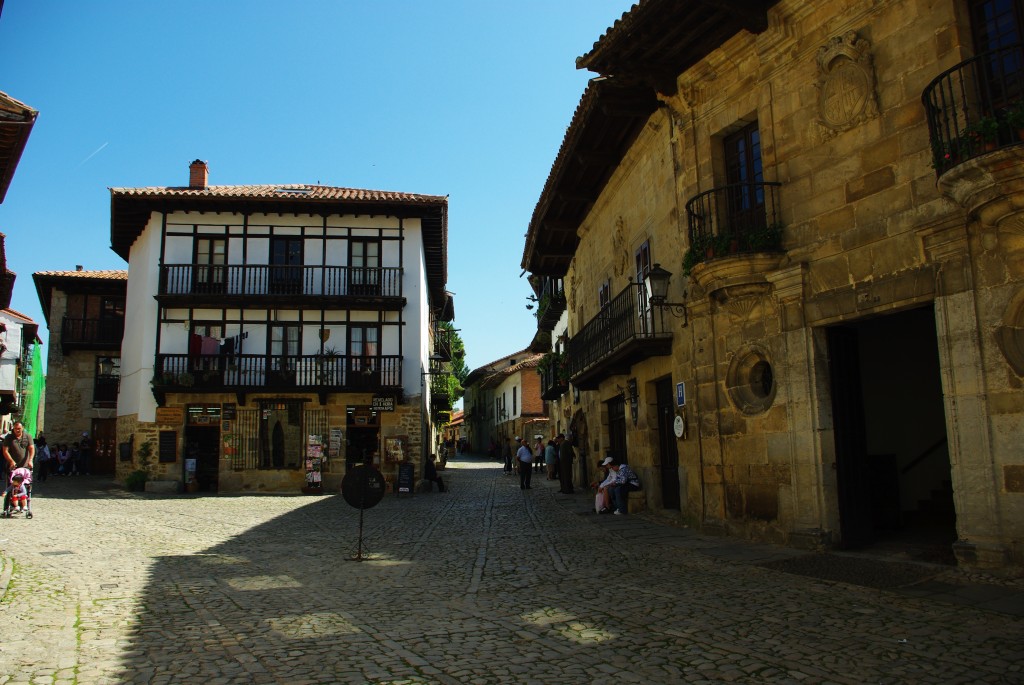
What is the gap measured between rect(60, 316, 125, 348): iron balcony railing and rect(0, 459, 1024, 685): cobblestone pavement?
2281cm

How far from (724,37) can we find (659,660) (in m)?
8.85

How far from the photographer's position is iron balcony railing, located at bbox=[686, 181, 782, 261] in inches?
395

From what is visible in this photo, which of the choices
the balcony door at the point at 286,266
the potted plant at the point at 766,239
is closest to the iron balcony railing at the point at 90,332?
the balcony door at the point at 286,266

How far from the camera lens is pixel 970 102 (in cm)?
762

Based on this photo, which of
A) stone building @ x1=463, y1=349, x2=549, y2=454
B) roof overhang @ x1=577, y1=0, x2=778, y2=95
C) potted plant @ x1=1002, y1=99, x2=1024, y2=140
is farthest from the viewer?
stone building @ x1=463, y1=349, x2=549, y2=454

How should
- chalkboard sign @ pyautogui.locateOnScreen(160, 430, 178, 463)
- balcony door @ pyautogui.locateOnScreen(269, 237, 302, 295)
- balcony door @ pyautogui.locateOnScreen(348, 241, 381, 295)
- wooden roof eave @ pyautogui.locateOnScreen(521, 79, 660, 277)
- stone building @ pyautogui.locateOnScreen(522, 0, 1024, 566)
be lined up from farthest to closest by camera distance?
balcony door @ pyautogui.locateOnScreen(348, 241, 381, 295) < balcony door @ pyautogui.locateOnScreen(269, 237, 302, 295) < chalkboard sign @ pyautogui.locateOnScreen(160, 430, 178, 463) < wooden roof eave @ pyautogui.locateOnScreen(521, 79, 660, 277) < stone building @ pyautogui.locateOnScreen(522, 0, 1024, 566)

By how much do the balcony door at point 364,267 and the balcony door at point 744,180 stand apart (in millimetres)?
15420

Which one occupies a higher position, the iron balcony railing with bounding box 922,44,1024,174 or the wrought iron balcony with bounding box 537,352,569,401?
the iron balcony railing with bounding box 922,44,1024,174

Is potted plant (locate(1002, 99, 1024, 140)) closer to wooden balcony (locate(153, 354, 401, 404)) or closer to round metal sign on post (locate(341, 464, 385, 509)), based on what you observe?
Answer: round metal sign on post (locate(341, 464, 385, 509))


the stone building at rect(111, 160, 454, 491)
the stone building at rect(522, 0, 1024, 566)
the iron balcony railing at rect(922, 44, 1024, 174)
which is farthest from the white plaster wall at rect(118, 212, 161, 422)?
the iron balcony railing at rect(922, 44, 1024, 174)

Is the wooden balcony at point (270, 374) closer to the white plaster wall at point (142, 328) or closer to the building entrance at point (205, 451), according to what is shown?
the white plaster wall at point (142, 328)

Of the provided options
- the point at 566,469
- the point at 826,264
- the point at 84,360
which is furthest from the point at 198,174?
the point at 826,264

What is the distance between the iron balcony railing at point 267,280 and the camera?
2431cm

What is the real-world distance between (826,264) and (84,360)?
Answer: 31.6 metres
